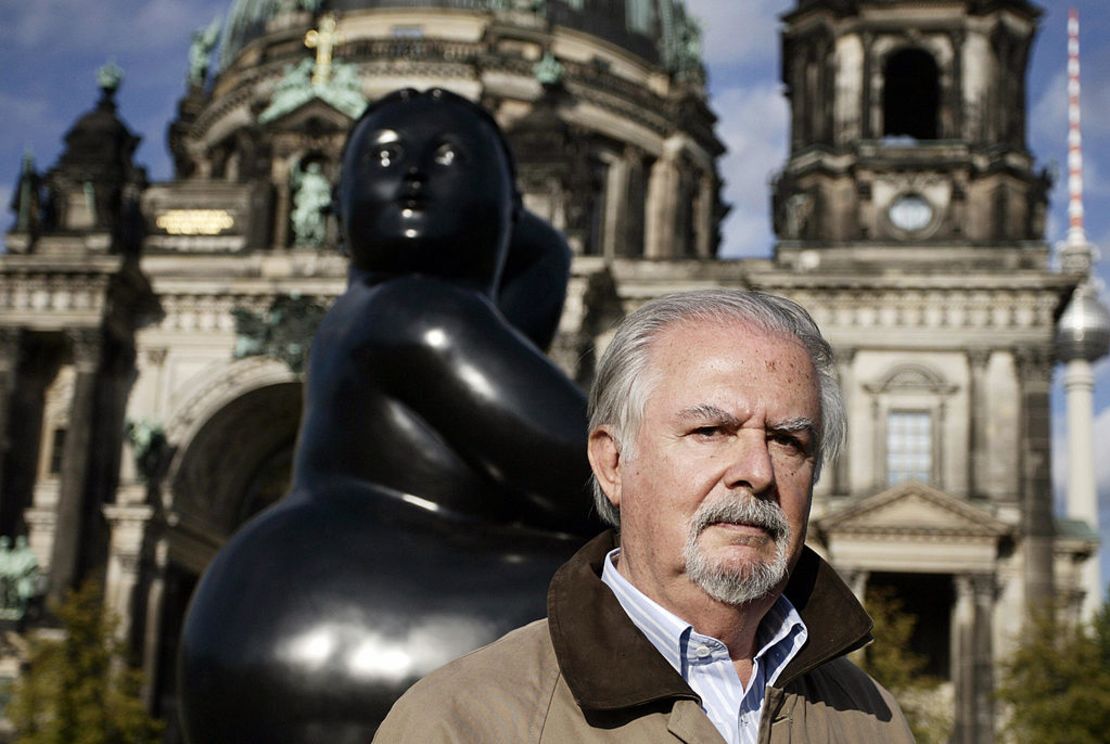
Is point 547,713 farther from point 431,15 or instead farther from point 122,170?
point 431,15

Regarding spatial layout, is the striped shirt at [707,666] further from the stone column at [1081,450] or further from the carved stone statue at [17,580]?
the stone column at [1081,450]

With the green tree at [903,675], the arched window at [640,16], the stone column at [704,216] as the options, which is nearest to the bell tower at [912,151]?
the green tree at [903,675]

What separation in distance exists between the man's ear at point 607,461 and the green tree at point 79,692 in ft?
85.8

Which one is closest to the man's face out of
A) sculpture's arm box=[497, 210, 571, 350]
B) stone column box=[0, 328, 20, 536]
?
sculpture's arm box=[497, 210, 571, 350]

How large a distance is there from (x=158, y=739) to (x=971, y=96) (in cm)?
2245

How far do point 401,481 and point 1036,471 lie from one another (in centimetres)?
2692

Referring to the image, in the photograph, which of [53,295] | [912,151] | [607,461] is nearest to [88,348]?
[53,295]

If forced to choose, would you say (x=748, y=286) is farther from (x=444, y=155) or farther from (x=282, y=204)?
(x=444, y=155)

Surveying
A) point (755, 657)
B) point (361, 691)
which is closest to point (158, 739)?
point (361, 691)

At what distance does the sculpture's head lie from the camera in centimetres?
579

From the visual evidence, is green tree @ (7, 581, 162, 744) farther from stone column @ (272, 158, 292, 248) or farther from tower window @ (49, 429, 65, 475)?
stone column @ (272, 158, 292, 248)

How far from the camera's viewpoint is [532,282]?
667 centimetres

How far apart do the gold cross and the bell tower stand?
12551mm

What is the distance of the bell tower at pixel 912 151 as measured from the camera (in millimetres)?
31516
